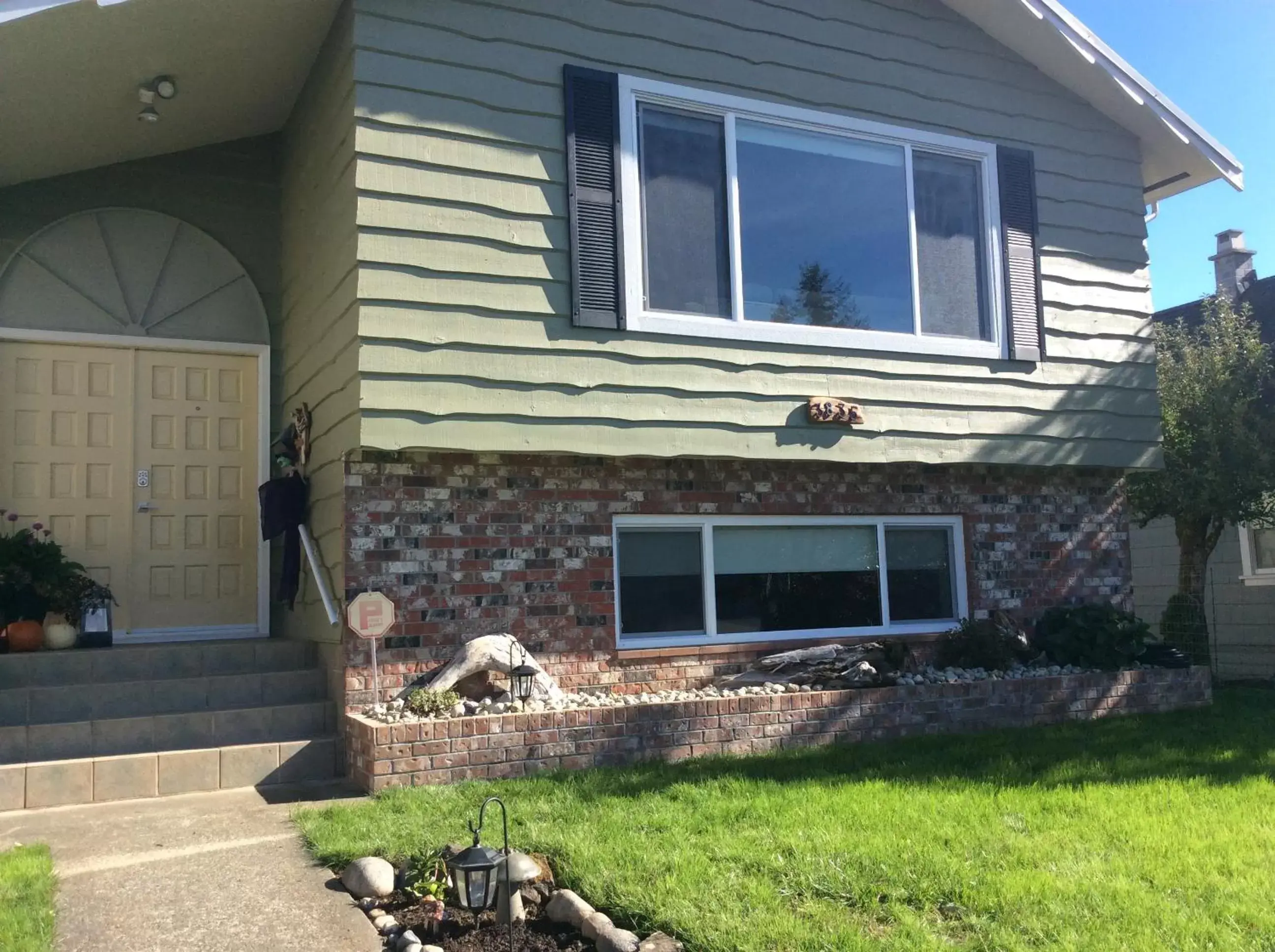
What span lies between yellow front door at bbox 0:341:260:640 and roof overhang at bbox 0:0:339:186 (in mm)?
1398

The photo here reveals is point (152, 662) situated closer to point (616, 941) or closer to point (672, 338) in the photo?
point (672, 338)

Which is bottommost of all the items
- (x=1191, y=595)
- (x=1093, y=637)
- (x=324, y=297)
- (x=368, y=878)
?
(x=368, y=878)

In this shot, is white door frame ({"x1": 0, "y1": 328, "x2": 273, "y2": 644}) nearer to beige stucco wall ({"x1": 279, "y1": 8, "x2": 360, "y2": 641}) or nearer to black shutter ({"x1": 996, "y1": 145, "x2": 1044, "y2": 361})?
beige stucco wall ({"x1": 279, "y1": 8, "x2": 360, "y2": 641})

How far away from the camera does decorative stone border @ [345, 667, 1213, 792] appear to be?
18.4ft

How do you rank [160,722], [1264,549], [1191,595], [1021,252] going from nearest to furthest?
[160,722], [1021,252], [1191,595], [1264,549]

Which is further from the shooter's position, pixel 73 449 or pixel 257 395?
pixel 257 395

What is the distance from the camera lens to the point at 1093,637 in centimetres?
802

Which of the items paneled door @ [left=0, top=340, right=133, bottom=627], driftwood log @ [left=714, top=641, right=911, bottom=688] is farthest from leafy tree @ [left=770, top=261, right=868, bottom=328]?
paneled door @ [left=0, top=340, right=133, bottom=627]

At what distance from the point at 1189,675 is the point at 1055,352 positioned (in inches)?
101

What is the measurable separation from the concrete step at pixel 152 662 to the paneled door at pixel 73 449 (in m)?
0.89

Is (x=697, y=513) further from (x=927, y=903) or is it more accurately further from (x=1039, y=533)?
(x=927, y=903)

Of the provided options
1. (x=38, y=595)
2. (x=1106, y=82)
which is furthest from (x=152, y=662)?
(x=1106, y=82)

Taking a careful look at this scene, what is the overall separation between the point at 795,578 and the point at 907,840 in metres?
3.58

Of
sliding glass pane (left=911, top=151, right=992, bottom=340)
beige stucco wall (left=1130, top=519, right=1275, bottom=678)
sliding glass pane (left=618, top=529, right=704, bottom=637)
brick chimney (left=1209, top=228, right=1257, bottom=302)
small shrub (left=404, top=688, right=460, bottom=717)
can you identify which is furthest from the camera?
brick chimney (left=1209, top=228, right=1257, bottom=302)
